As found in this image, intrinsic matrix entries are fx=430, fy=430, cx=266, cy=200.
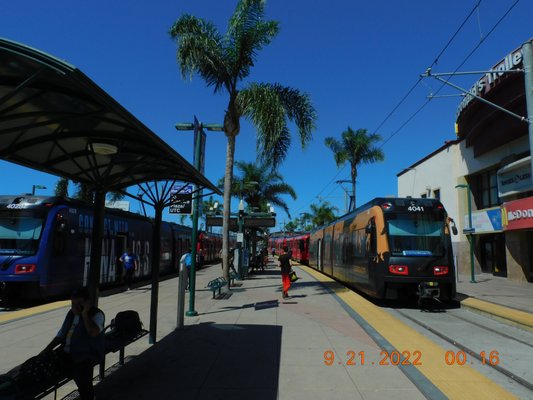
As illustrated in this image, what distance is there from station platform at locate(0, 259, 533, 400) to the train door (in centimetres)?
545

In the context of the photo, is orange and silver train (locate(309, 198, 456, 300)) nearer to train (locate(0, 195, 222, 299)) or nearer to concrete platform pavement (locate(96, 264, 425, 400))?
concrete platform pavement (locate(96, 264, 425, 400))

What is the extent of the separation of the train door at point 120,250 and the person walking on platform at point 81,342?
13.9 meters

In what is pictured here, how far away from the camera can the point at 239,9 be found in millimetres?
15352

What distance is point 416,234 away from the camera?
498 inches

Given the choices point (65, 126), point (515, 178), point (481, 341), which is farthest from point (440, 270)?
point (515, 178)

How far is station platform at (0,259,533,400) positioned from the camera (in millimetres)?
5348

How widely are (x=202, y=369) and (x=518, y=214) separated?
19.6 metres

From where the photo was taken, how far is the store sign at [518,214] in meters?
19.7

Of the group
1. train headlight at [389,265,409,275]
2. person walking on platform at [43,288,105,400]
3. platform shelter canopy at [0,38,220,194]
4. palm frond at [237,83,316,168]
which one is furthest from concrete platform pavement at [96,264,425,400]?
palm frond at [237,83,316,168]

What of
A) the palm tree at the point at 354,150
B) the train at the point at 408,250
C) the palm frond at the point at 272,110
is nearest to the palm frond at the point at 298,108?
the palm frond at the point at 272,110

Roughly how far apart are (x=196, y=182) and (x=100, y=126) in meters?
3.10

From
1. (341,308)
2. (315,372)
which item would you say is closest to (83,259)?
(341,308)

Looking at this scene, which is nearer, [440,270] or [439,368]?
[439,368]

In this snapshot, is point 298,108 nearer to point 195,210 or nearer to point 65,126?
point 195,210
